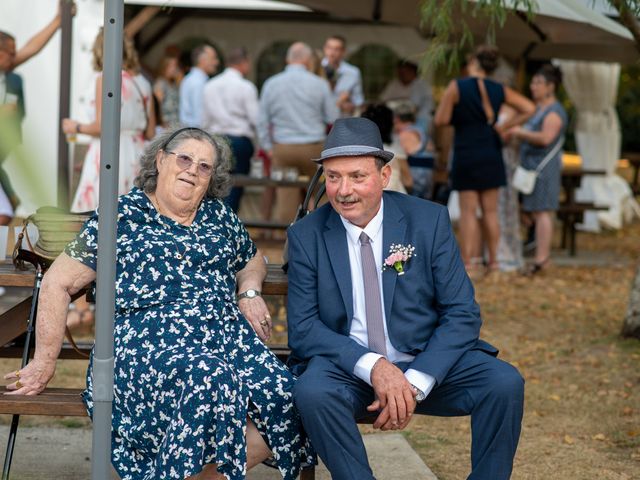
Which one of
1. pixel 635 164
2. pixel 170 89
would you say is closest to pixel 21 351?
pixel 170 89

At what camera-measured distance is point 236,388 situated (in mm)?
3824

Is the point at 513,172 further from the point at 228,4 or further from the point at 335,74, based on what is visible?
the point at 228,4

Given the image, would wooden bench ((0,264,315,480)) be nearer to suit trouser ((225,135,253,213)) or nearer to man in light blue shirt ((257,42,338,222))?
man in light blue shirt ((257,42,338,222))

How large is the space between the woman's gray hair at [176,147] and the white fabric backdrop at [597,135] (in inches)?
438

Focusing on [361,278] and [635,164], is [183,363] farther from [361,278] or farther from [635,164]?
[635,164]

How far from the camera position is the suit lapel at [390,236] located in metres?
4.02

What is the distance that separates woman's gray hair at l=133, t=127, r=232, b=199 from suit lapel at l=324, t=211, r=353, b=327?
51 cm

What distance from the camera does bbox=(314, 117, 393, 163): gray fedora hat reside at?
3.98m

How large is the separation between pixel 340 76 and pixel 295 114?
2.32 metres

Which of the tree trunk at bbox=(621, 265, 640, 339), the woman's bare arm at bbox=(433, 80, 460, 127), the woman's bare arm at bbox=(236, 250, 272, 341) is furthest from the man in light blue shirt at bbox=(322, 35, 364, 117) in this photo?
the woman's bare arm at bbox=(236, 250, 272, 341)

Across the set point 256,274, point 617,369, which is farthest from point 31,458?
point 617,369

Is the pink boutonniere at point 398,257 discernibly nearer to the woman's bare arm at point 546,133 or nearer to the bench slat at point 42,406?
the bench slat at point 42,406

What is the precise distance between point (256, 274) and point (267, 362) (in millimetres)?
464

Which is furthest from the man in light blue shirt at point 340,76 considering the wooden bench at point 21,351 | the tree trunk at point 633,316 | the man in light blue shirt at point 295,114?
the wooden bench at point 21,351
